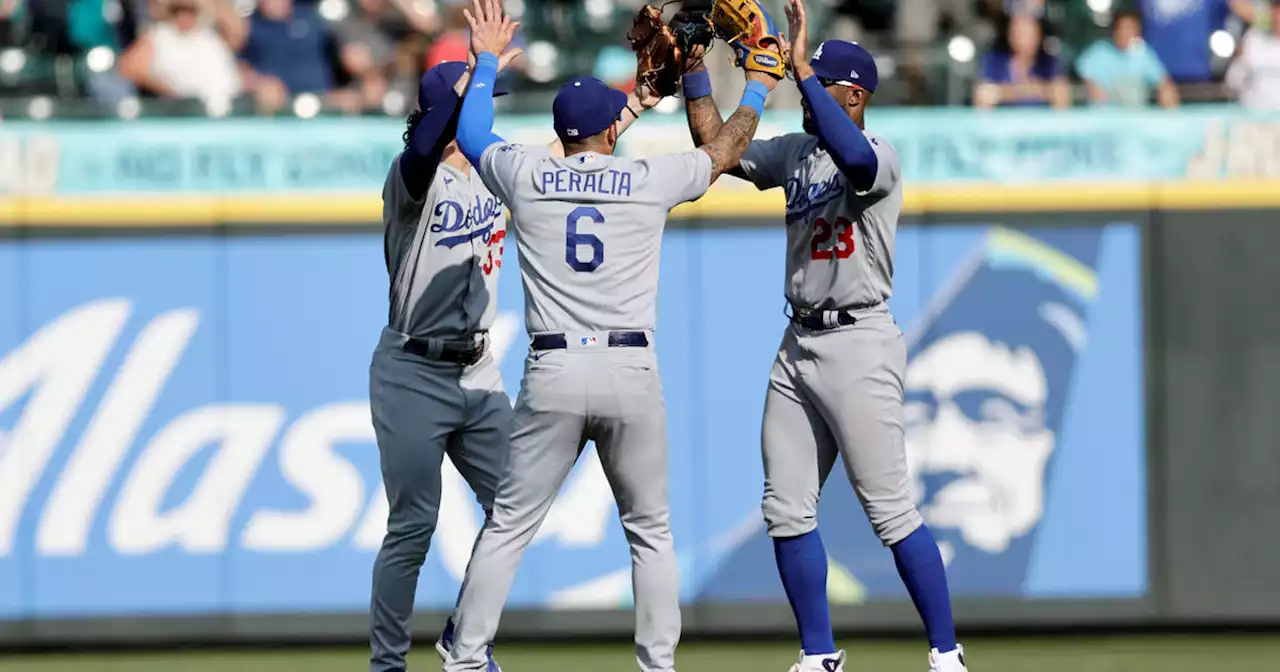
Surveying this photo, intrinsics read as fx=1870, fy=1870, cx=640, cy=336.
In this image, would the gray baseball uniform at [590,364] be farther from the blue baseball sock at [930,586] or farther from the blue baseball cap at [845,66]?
the blue baseball sock at [930,586]

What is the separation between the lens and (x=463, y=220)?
6617 millimetres

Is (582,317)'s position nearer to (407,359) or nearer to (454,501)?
(407,359)

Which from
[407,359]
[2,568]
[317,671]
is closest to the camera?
[407,359]

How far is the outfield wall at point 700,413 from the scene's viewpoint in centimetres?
898

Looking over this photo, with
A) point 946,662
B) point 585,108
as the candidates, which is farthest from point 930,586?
point 585,108

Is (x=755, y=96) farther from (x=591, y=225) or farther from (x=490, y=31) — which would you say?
(x=490, y=31)

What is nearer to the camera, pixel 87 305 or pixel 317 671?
pixel 317 671

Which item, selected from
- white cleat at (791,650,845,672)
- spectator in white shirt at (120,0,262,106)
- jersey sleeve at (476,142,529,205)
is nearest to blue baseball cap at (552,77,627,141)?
jersey sleeve at (476,142,529,205)

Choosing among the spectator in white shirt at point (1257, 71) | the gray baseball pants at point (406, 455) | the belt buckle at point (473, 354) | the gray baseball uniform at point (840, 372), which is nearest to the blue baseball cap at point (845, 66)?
the gray baseball uniform at point (840, 372)

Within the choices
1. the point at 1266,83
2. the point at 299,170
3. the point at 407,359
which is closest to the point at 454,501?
the point at 299,170

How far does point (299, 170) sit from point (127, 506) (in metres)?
1.81

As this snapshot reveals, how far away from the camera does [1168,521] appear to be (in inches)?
359

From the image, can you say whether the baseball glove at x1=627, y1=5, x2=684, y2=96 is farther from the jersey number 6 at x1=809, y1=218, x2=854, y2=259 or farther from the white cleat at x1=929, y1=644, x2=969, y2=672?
the white cleat at x1=929, y1=644, x2=969, y2=672

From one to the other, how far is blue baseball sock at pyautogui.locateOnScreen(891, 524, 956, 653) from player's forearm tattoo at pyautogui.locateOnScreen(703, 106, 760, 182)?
145cm
